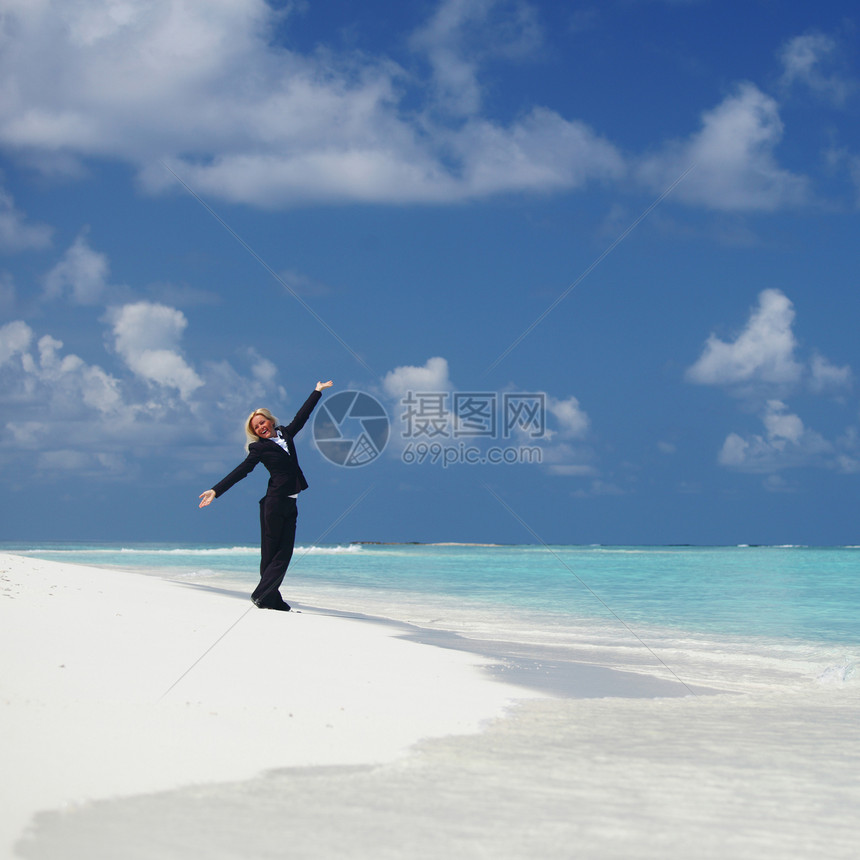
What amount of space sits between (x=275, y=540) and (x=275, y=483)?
641 millimetres

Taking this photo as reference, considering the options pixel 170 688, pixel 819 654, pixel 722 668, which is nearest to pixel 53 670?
pixel 170 688

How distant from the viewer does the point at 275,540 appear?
9.25 metres

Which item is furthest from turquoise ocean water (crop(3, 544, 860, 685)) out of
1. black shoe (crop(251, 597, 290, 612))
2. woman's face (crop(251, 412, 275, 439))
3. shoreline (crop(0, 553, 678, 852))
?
woman's face (crop(251, 412, 275, 439))

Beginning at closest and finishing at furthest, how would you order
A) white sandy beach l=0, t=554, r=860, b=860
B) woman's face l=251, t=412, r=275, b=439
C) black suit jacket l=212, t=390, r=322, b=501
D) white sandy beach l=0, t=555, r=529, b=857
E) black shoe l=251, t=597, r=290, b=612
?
white sandy beach l=0, t=554, r=860, b=860 < white sandy beach l=0, t=555, r=529, b=857 < black suit jacket l=212, t=390, r=322, b=501 < woman's face l=251, t=412, r=275, b=439 < black shoe l=251, t=597, r=290, b=612

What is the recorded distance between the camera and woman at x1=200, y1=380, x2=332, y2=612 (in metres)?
8.86

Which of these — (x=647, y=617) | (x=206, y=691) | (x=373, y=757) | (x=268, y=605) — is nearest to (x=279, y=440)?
(x=268, y=605)

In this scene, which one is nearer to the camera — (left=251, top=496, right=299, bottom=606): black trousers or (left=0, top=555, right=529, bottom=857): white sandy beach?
(left=0, top=555, right=529, bottom=857): white sandy beach

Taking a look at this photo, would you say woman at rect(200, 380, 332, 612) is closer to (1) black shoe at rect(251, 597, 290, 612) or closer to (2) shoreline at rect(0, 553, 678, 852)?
(1) black shoe at rect(251, 597, 290, 612)

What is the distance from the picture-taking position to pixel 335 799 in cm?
337

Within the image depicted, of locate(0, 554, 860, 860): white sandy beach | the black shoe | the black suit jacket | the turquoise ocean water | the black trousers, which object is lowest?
the turquoise ocean water

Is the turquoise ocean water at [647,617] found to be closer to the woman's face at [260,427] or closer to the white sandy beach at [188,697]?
the white sandy beach at [188,697]

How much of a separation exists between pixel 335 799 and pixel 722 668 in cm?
594

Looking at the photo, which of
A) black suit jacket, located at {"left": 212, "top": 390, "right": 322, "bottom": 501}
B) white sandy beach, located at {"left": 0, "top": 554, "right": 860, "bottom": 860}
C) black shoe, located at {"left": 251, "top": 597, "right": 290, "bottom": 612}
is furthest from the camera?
black shoe, located at {"left": 251, "top": 597, "right": 290, "bottom": 612}

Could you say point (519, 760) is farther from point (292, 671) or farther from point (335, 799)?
point (292, 671)
